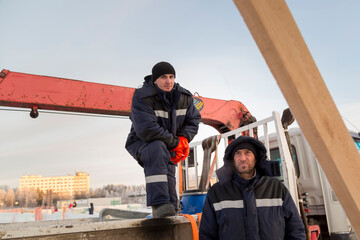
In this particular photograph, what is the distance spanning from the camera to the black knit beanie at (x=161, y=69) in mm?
2689

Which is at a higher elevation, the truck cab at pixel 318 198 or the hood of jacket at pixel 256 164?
the hood of jacket at pixel 256 164

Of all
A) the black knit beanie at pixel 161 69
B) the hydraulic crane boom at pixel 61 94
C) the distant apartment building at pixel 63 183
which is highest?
the hydraulic crane boom at pixel 61 94

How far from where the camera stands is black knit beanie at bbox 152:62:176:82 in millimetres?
2689

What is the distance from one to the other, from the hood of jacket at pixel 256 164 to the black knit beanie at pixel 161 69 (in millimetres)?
853

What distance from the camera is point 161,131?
2557mm

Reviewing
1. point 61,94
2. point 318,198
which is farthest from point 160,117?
point 318,198

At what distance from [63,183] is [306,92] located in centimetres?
13916

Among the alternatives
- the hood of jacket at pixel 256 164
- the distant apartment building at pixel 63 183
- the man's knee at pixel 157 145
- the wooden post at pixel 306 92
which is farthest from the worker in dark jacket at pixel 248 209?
the distant apartment building at pixel 63 183

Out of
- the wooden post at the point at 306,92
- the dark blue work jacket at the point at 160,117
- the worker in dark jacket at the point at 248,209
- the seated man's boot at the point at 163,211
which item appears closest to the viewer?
the wooden post at the point at 306,92

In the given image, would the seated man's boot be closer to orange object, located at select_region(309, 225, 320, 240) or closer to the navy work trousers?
the navy work trousers

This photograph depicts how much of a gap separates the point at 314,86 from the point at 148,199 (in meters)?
1.98

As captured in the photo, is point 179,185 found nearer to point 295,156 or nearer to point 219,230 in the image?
point 295,156

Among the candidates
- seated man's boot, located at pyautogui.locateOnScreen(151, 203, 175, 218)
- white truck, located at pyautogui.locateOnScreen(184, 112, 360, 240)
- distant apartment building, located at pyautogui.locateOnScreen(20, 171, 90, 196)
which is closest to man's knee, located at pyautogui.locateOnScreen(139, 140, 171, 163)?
seated man's boot, located at pyautogui.locateOnScreen(151, 203, 175, 218)

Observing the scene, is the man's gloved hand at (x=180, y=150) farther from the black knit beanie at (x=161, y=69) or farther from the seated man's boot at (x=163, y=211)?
the black knit beanie at (x=161, y=69)
